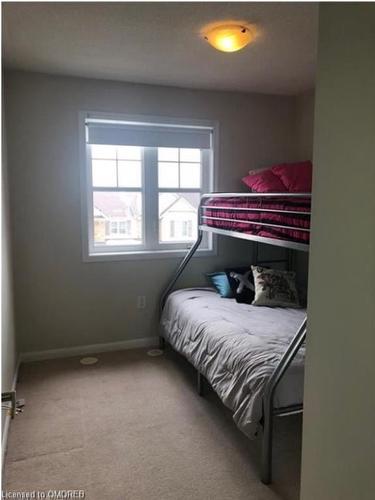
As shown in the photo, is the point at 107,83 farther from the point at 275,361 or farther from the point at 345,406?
the point at 345,406

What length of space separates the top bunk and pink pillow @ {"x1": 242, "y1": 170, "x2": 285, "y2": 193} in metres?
0.38

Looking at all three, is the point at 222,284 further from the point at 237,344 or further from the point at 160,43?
the point at 160,43

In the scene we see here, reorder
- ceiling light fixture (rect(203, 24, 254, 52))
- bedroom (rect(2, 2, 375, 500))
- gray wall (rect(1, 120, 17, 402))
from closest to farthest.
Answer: bedroom (rect(2, 2, 375, 500))
ceiling light fixture (rect(203, 24, 254, 52))
gray wall (rect(1, 120, 17, 402))

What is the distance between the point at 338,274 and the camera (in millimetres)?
1039

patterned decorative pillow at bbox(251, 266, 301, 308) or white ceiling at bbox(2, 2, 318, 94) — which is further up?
white ceiling at bbox(2, 2, 318, 94)

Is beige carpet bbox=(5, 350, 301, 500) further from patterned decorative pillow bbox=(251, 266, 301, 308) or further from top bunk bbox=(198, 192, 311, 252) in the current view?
top bunk bbox=(198, 192, 311, 252)

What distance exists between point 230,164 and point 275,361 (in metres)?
2.23

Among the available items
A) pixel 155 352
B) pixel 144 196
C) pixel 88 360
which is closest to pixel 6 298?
pixel 88 360

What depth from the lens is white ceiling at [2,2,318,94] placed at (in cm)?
208

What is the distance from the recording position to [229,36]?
2.31m

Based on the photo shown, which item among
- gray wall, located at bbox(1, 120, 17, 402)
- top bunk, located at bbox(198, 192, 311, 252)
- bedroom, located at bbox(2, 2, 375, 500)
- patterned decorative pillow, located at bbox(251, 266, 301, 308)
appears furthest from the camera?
patterned decorative pillow, located at bbox(251, 266, 301, 308)

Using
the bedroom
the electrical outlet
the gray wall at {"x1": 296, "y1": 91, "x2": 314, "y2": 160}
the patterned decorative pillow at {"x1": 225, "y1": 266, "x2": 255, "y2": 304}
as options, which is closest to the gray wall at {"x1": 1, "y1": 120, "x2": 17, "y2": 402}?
the bedroom

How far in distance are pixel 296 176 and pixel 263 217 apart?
32.3 inches

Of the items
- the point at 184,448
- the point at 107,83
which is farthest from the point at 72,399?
the point at 107,83
